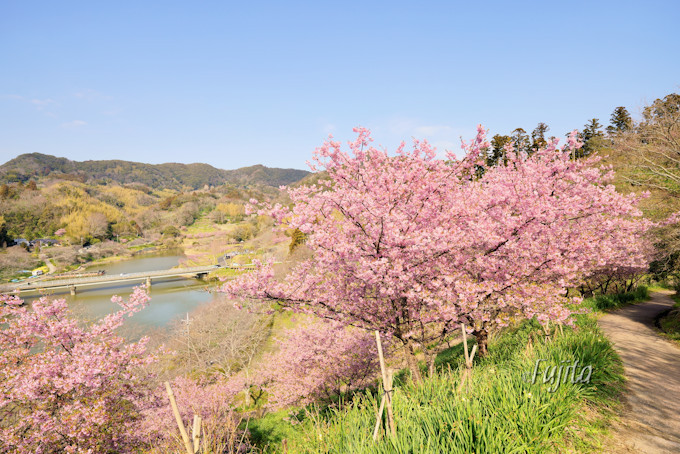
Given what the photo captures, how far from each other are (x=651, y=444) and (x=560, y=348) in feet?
5.47

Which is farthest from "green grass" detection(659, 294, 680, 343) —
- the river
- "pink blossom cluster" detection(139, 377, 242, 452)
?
the river

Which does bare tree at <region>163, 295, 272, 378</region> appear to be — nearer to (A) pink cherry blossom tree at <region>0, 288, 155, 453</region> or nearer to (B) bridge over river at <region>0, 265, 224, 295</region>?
(A) pink cherry blossom tree at <region>0, 288, 155, 453</region>

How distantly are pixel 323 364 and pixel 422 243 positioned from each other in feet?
30.3

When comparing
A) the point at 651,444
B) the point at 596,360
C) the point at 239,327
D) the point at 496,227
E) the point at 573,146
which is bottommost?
the point at 239,327

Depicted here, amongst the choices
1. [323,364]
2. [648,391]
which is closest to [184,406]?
[323,364]

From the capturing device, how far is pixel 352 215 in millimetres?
6422

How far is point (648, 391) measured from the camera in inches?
233

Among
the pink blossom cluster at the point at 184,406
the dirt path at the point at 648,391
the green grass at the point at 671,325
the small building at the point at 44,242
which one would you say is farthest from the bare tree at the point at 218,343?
the small building at the point at 44,242

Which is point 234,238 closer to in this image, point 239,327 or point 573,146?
point 239,327

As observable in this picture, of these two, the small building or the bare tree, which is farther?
the small building

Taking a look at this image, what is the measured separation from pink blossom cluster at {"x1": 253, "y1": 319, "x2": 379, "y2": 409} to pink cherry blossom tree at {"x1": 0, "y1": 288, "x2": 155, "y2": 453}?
20.5 feet

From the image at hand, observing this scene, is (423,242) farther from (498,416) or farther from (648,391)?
(648,391)

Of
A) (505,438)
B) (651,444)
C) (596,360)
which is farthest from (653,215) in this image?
(505,438)

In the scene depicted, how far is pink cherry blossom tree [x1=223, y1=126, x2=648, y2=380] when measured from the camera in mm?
5988
